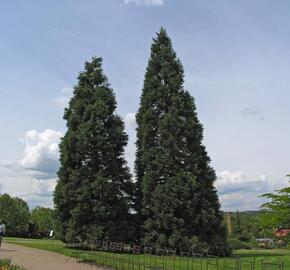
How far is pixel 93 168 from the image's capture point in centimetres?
3212

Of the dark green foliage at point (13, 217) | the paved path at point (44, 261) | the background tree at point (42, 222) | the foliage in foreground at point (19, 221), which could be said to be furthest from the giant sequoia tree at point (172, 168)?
the dark green foliage at point (13, 217)

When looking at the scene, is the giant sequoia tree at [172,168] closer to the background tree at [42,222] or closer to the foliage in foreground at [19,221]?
the foliage in foreground at [19,221]

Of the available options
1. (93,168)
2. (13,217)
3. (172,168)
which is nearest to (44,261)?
(93,168)

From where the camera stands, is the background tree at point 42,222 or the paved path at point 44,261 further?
the background tree at point 42,222

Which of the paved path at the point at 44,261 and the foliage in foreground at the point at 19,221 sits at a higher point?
the foliage in foreground at the point at 19,221

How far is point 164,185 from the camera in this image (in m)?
30.7

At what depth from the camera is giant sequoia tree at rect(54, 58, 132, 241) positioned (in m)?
30.7

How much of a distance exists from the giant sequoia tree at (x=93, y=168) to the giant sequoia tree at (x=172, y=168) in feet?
4.99

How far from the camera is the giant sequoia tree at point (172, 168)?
30.2 meters

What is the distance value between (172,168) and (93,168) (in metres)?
4.92

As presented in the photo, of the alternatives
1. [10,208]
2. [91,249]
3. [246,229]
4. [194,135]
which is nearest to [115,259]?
[91,249]

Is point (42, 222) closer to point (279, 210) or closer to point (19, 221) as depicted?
point (19, 221)

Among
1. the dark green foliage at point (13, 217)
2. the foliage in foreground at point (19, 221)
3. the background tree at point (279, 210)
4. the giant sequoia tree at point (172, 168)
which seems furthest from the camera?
the dark green foliage at point (13, 217)

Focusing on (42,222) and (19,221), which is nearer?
(19,221)
